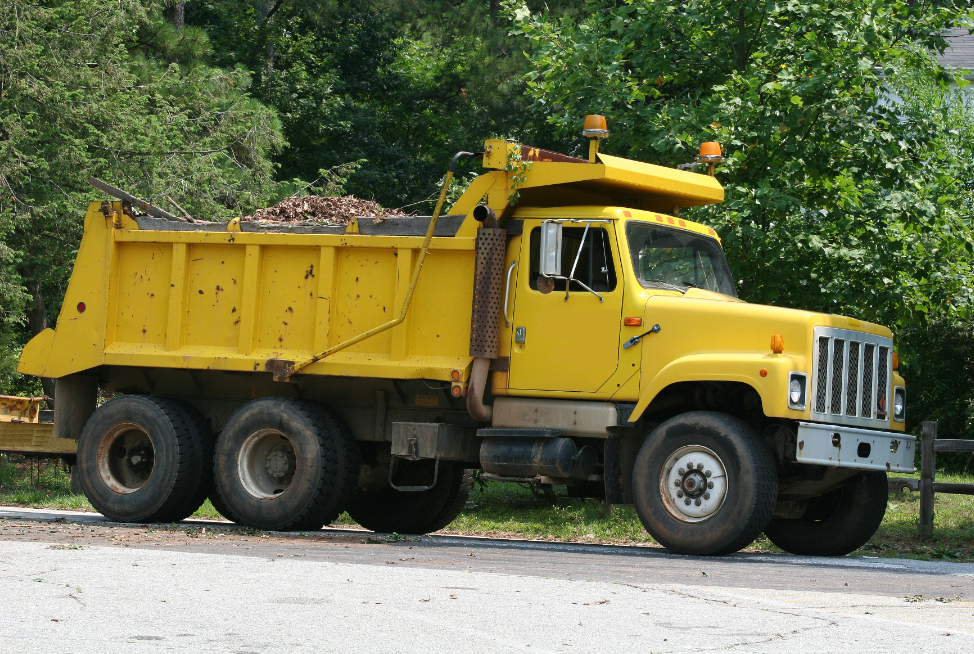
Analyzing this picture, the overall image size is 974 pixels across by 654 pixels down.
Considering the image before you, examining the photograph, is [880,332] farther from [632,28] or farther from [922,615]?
[632,28]

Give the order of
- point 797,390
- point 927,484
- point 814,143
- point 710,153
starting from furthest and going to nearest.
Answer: point 814,143, point 927,484, point 710,153, point 797,390

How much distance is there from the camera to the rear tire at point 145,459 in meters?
11.9

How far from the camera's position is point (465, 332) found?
1116 cm

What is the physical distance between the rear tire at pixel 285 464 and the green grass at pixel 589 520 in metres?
2.75

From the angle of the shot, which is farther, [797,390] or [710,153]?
[710,153]

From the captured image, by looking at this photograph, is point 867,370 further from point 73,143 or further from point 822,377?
point 73,143

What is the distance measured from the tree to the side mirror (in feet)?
38.5

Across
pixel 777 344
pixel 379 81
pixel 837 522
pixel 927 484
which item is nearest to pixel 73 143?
pixel 927 484

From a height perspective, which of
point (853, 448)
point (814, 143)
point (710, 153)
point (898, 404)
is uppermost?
point (814, 143)

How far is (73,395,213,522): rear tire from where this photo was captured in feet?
39.1

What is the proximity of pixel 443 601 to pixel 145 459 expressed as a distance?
20.5 ft

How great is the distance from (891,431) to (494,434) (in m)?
3.31

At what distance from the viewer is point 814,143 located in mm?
13656

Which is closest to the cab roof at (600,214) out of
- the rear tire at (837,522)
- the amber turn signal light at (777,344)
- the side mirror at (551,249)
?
the side mirror at (551,249)
